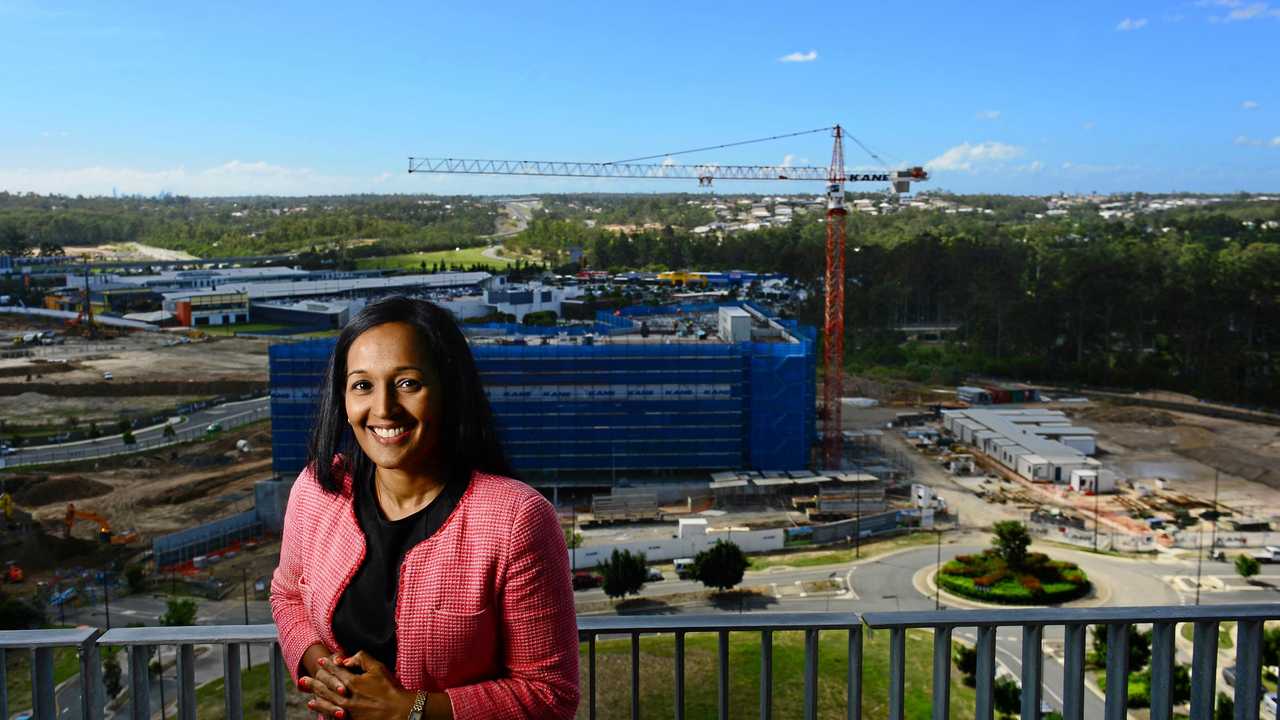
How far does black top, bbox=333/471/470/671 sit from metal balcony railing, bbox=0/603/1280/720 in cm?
24

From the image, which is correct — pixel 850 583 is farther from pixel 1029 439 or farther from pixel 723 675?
pixel 723 675

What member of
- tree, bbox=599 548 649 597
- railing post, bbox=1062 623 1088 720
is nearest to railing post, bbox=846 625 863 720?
railing post, bbox=1062 623 1088 720

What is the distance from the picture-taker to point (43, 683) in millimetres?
1346

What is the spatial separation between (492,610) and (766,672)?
1.55 feet

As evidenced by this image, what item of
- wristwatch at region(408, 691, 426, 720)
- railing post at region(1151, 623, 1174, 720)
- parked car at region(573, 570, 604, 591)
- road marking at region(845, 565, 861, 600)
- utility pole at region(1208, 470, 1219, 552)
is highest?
wristwatch at region(408, 691, 426, 720)

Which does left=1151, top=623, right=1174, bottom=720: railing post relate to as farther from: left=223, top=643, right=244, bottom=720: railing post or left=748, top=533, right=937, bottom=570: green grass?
left=748, top=533, right=937, bottom=570: green grass

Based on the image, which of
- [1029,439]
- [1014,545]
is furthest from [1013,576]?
[1029,439]

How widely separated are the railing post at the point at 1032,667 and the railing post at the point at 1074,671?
3cm

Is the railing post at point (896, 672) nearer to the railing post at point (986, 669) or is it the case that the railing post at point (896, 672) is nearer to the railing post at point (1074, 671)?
the railing post at point (986, 669)

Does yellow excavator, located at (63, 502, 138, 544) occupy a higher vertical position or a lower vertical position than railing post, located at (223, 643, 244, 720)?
lower

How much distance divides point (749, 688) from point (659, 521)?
5.05 metres

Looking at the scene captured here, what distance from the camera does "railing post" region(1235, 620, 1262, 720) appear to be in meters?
1.41

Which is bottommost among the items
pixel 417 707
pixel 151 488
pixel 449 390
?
pixel 151 488

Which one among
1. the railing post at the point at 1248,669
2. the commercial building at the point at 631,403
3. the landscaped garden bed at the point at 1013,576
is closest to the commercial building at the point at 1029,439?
the commercial building at the point at 631,403
